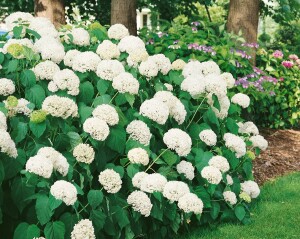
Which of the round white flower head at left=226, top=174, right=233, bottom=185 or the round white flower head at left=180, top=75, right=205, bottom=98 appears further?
the round white flower head at left=226, top=174, right=233, bottom=185

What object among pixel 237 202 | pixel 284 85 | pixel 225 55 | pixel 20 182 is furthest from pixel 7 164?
pixel 284 85

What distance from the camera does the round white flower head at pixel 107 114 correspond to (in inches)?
152

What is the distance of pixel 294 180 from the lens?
6.73 metres

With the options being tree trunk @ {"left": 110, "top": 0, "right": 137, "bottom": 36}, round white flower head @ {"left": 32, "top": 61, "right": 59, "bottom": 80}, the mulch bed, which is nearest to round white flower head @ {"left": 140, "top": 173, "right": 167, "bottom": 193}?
round white flower head @ {"left": 32, "top": 61, "right": 59, "bottom": 80}

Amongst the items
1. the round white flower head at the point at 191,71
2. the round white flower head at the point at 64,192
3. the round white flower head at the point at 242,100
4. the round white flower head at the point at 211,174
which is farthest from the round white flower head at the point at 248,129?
the round white flower head at the point at 64,192

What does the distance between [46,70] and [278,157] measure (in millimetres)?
4702

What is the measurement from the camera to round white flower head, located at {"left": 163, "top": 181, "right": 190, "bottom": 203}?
13.3ft

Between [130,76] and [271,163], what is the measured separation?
3951 mm

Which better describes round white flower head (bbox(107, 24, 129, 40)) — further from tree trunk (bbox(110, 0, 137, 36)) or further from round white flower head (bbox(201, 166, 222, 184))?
tree trunk (bbox(110, 0, 137, 36))

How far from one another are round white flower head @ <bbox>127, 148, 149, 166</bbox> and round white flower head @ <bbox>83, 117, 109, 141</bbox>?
307 millimetres

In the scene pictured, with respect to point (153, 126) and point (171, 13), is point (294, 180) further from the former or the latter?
point (171, 13)

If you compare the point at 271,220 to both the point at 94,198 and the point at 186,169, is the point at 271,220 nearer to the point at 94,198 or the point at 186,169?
the point at 186,169

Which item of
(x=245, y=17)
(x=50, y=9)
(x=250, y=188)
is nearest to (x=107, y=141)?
(x=250, y=188)

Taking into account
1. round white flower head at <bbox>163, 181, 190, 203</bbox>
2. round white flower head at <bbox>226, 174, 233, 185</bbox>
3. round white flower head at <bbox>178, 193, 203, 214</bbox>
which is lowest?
round white flower head at <bbox>226, 174, 233, 185</bbox>
